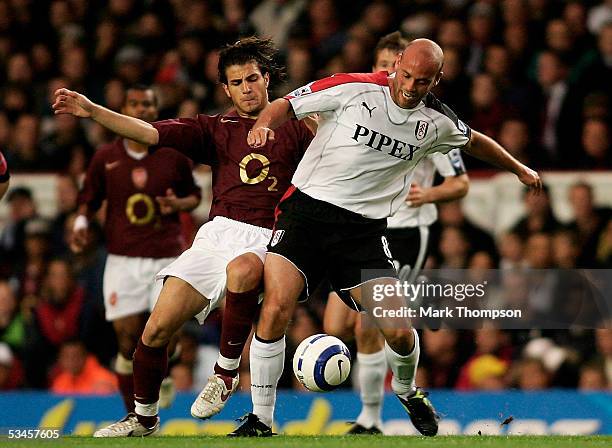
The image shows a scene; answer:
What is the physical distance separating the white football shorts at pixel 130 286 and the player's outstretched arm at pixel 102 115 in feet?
8.45

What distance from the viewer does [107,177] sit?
1002cm

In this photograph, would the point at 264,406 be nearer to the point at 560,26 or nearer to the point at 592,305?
the point at 592,305

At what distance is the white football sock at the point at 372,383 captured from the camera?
8.80 metres

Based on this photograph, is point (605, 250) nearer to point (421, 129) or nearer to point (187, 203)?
point (187, 203)

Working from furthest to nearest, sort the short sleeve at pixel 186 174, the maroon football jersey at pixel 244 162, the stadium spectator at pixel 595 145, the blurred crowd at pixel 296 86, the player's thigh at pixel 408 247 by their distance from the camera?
the stadium spectator at pixel 595 145 < the blurred crowd at pixel 296 86 < the short sleeve at pixel 186 174 < the player's thigh at pixel 408 247 < the maroon football jersey at pixel 244 162

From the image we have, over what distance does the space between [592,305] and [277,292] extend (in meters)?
4.07

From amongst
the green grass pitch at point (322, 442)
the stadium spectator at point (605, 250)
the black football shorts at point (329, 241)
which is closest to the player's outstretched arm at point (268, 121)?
the black football shorts at point (329, 241)

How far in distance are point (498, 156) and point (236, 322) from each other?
1.83 m

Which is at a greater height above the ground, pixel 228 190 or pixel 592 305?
pixel 228 190

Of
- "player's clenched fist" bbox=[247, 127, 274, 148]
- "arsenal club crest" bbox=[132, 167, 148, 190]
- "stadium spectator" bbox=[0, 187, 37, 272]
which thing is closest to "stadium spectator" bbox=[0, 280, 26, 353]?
"stadium spectator" bbox=[0, 187, 37, 272]

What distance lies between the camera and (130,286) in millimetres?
10188

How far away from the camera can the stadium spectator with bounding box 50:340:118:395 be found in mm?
11812

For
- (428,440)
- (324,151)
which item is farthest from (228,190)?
(428,440)

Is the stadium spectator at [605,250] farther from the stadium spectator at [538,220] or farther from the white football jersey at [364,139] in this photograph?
the white football jersey at [364,139]
